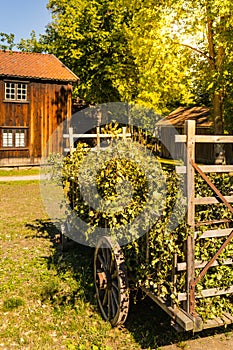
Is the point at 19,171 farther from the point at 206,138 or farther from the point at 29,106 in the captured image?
the point at 206,138

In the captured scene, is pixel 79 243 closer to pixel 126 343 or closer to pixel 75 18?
pixel 126 343

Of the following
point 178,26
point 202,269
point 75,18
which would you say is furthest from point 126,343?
point 75,18

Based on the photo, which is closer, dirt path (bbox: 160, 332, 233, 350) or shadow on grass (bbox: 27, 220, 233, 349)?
dirt path (bbox: 160, 332, 233, 350)

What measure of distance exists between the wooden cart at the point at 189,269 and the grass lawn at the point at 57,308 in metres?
0.36

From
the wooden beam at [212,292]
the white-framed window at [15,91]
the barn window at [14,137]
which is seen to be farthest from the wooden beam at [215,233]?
the white-framed window at [15,91]

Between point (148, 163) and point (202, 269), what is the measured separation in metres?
1.61

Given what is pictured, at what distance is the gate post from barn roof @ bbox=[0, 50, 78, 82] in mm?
22759

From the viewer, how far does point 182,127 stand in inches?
1379

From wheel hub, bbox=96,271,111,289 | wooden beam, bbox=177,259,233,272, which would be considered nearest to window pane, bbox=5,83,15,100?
wheel hub, bbox=96,271,111,289

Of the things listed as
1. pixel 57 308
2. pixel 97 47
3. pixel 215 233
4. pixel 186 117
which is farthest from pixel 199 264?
pixel 186 117

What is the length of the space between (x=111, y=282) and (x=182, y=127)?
30.8 m

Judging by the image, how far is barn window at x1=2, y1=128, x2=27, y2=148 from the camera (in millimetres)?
25406

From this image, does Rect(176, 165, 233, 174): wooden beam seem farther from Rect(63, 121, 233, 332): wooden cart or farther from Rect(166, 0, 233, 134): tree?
Rect(166, 0, 233, 134): tree

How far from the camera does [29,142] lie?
26.1 metres
